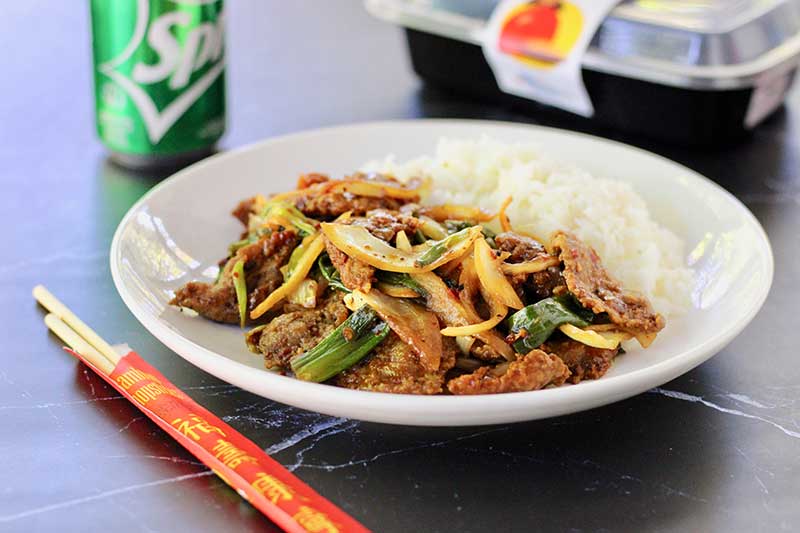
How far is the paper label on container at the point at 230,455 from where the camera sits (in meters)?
1.27

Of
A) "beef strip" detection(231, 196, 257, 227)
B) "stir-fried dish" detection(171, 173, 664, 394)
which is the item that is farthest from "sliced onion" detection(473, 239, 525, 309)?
"beef strip" detection(231, 196, 257, 227)

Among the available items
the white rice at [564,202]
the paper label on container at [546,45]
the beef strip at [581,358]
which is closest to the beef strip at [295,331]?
the beef strip at [581,358]

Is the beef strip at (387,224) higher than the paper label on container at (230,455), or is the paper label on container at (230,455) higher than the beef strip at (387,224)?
the beef strip at (387,224)

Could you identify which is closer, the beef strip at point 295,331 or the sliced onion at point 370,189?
the beef strip at point 295,331

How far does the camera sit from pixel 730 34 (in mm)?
2465

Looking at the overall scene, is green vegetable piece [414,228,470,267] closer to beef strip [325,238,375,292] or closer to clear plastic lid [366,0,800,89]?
beef strip [325,238,375,292]

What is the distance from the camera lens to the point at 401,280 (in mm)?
1652

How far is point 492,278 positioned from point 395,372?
23 centimetres

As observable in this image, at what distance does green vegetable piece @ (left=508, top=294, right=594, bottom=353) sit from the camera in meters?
1.58

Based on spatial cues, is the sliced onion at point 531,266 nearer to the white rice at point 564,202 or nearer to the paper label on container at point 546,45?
the white rice at point 564,202

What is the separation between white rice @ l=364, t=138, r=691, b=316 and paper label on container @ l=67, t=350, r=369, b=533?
75 cm

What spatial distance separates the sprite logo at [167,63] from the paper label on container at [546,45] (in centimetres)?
75

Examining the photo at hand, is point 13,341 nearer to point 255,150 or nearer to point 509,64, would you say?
point 255,150

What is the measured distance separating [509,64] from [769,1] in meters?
0.68
